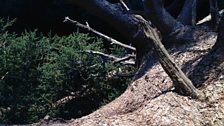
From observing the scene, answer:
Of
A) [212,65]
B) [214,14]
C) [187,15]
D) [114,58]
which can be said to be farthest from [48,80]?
[212,65]

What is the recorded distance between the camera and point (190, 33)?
15.0ft

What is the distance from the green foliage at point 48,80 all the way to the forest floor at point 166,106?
288cm

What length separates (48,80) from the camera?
23.5 feet

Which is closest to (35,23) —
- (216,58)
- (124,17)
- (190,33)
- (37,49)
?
(37,49)

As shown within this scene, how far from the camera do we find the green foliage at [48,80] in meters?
6.84

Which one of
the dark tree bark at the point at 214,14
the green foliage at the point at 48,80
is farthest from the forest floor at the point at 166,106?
the green foliage at the point at 48,80

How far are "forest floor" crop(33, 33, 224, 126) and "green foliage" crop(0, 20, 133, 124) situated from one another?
2877 millimetres

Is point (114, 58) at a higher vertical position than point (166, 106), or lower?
higher

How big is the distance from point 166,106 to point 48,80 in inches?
159

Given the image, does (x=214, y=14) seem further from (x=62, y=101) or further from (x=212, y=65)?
(x=62, y=101)

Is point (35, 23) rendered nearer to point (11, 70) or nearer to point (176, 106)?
point (11, 70)

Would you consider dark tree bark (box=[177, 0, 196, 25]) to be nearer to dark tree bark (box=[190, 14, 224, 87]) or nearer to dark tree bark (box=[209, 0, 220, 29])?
dark tree bark (box=[209, 0, 220, 29])

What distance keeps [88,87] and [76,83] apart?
184 millimetres

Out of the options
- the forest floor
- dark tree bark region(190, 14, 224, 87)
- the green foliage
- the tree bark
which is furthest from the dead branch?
the tree bark
